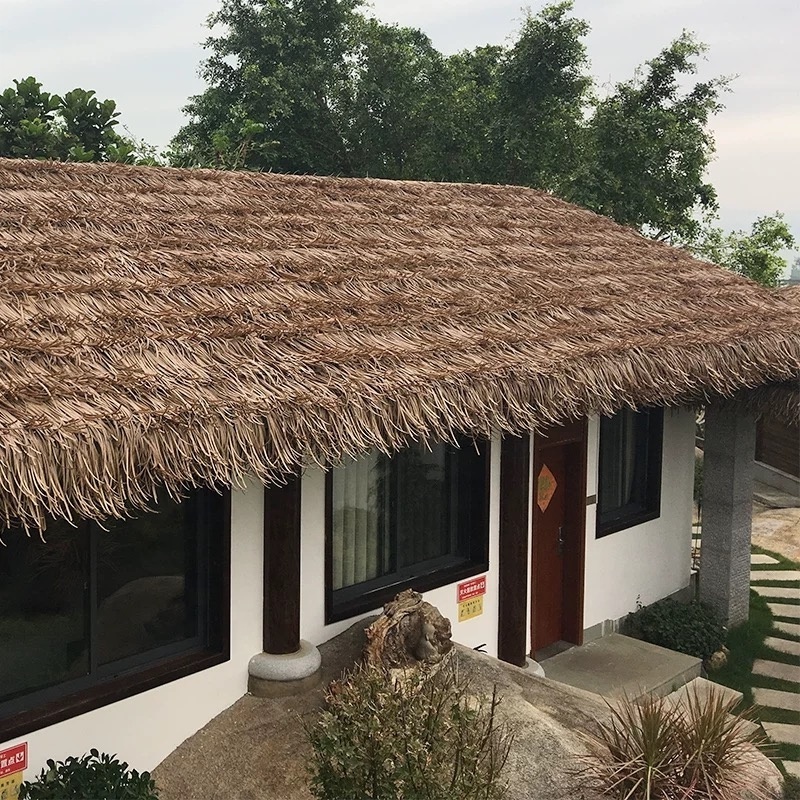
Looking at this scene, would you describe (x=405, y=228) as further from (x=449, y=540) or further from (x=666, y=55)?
(x=666, y=55)

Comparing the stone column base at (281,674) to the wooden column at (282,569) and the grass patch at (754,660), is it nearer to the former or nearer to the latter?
the wooden column at (282,569)

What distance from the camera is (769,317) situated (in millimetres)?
8664

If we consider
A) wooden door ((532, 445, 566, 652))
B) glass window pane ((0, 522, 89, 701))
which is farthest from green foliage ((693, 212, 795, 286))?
glass window pane ((0, 522, 89, 701))

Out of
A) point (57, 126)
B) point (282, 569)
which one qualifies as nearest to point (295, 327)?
point (282, 569)

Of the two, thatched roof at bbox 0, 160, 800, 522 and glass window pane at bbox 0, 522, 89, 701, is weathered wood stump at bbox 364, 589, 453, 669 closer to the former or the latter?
thatched roof at bbox 0, 160, 800, 522

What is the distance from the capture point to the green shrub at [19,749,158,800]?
4574mm

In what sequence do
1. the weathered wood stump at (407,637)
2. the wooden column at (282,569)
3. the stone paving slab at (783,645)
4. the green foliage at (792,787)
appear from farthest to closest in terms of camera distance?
the stone paving slab at (783,645)
the green foliage at (792,787)
the wooden column at (282,569)
the weathered wood stump at (407,637)

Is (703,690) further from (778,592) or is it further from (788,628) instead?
(778,592)

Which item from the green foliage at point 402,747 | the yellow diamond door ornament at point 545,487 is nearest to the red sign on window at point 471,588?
the yellow diamond door ornament at point 545,487

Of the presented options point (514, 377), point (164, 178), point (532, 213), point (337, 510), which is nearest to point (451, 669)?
point (337, 510)

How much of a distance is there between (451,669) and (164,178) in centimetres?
475

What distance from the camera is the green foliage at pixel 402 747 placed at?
13.5 feet

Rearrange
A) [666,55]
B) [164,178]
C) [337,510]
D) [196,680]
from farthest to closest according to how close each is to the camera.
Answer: [666,55] < [164,178] < [337,510] < [196,680]

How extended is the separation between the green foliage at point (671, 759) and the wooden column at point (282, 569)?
6.59ft
